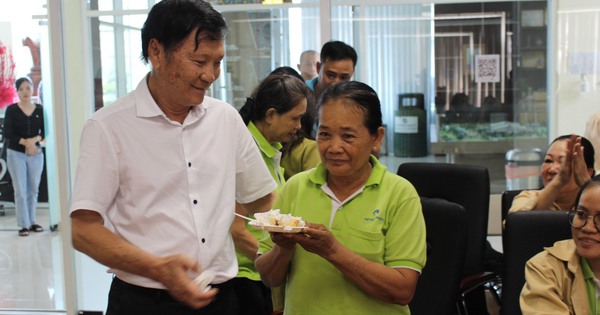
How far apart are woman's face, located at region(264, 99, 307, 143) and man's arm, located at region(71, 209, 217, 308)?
1037 millimetres

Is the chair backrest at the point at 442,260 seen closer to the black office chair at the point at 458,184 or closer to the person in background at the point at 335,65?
the black office chair at the point at 458,184

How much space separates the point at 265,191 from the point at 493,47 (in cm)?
407

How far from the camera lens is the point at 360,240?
6.17ft

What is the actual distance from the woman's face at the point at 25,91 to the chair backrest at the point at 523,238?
3.85 meters

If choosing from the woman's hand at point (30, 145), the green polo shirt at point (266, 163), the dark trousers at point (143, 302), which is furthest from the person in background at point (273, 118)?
the woman's hand at point (30, 145)

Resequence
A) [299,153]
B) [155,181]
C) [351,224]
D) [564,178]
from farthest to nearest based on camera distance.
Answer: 1. [564,178]
2. [299,153]
3. [351,224]
4. [155,181]

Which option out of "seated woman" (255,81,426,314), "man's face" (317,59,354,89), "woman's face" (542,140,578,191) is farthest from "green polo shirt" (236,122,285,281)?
"woman's face" (542,140,578,191)

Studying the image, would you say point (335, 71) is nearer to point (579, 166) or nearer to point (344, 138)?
point (579, 166)

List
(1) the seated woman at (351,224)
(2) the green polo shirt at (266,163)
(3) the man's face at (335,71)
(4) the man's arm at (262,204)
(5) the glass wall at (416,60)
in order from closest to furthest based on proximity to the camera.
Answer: (1) the seated woman at (351,224)
(4) the man's arm at (262,204)
(2) the green polo shirt at (266,163)
(3) the man's face at (335,71)
(5) the glass wall at (416,60)

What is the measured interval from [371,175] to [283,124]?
0.80 meters

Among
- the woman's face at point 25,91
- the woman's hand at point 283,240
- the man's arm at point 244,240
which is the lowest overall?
the man's arm at point 244,240

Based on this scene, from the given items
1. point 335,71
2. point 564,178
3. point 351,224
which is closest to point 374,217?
point 351,224

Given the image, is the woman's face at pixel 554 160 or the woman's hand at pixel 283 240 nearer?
the woman's hand at pixel 283 240

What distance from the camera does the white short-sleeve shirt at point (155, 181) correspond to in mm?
1752
